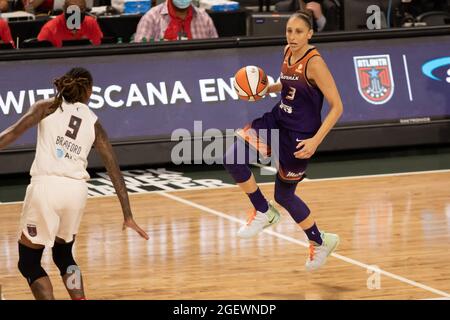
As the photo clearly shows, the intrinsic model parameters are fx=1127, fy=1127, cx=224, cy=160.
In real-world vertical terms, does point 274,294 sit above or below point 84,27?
below

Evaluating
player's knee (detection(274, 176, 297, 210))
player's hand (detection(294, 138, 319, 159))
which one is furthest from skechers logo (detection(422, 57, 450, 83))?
player's hand (detection(294, 138, 319, 159))

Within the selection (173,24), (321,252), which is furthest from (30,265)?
(173,24)

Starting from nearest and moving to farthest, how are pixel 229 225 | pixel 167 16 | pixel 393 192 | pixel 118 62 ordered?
pixel 229 225
pixel 393 192
pixel 118 62
pixel 167 16

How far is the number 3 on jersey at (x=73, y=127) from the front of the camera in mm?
7254

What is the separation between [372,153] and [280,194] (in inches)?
228

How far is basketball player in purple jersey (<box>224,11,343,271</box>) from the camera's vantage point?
8742 millimetres

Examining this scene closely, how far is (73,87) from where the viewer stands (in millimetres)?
7281

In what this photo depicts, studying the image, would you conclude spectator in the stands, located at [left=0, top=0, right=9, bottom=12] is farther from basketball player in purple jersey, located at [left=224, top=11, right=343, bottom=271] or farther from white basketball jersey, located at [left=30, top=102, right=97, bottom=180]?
white basketball jersey, located at [left=30, top=102, right=97, bottom=180]

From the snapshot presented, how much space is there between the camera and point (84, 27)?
14.4m

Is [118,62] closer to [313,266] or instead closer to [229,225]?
[229,225]

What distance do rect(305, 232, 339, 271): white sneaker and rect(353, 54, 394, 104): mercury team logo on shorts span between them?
17.9 feet
